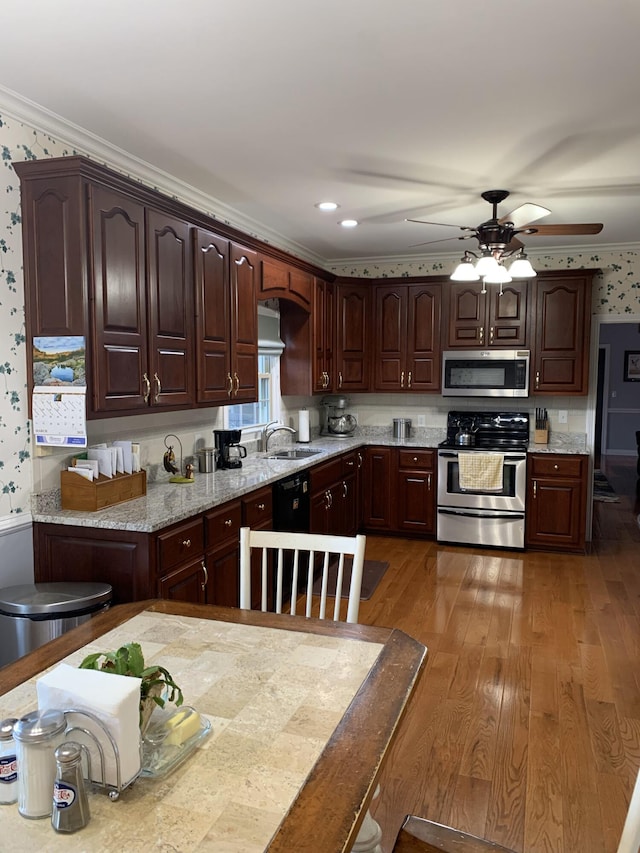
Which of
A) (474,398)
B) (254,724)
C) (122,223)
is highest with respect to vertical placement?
(122,223)

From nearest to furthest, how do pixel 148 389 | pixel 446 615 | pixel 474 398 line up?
pixel 148 389
pixel 446 615
pixel 474 398

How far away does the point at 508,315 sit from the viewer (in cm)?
562

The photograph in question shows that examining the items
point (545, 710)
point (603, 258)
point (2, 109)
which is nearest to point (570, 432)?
point (603, 258)

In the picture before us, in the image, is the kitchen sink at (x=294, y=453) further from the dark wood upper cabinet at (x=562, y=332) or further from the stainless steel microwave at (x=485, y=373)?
the dark wood upper cabinet at (x=562, y=332)

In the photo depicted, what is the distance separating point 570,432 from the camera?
5773 millimetres

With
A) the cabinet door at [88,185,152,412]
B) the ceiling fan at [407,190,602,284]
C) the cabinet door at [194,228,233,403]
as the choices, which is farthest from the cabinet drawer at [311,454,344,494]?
the cabinet door at [88,185,152,412]

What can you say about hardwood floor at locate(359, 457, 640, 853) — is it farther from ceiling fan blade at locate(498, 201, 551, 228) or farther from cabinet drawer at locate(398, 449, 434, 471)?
ceiling fan blade at locate(498, 201, 551, 228)

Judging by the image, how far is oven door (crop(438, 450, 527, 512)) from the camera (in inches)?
210

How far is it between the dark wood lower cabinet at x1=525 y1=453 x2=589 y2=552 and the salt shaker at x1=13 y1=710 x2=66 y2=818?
16.0 ft

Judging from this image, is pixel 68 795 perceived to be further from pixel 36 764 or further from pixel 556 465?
pixel 556 465

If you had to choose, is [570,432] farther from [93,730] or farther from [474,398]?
[93,730]

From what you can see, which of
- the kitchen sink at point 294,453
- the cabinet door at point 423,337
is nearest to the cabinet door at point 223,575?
the kitchen sink at point 294,453

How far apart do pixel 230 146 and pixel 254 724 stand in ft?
9.15

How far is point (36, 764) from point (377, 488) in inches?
195
